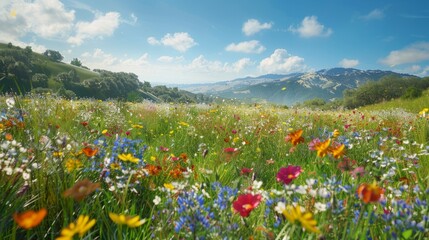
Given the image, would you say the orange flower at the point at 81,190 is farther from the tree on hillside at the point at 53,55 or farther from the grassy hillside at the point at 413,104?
the tree on hillside at the point at 53,55

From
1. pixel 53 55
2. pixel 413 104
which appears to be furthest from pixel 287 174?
pixel 53 55

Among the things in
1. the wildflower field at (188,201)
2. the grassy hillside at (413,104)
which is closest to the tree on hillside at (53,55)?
the grassy hillside at (413,104)

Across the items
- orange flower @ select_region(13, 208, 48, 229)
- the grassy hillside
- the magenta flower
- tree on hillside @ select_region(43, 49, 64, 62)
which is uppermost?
tree on hillside @ select_region(43, 49, 64, 62)

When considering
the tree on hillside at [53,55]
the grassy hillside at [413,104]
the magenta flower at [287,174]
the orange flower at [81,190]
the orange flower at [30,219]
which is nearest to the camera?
the orange flower at [30,219]

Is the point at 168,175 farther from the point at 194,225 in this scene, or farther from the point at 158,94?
the point at 158,94

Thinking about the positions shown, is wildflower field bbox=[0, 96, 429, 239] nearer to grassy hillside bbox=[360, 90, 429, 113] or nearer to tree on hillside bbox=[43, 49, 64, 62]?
grassy hillside bbox=[360, 90, 429, 113]

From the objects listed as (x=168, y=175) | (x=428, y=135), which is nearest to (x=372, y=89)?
(x=428, y=135)

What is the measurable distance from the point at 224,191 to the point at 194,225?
1.09 ft

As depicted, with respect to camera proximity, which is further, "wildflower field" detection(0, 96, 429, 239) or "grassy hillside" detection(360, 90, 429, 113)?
"grassy hillside" detection(360, 90, 429, 113)

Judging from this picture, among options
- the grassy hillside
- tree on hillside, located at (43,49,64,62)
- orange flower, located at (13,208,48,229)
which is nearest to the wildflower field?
orange flower, located at (13,208,48,229)

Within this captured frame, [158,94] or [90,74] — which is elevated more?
[90,74]

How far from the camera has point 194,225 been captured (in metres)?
1.44

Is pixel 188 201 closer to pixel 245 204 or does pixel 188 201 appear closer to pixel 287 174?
pixel 245 204

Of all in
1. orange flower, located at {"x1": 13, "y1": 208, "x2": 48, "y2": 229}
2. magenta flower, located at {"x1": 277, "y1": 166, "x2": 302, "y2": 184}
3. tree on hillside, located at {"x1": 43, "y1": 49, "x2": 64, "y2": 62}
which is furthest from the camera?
tree on hillside, located at {"x1": 43, "y1": 49, "x2": 64, "y2": 62}
